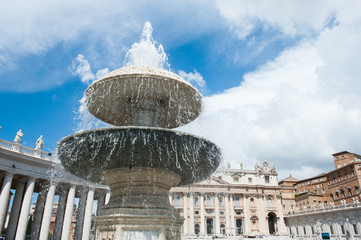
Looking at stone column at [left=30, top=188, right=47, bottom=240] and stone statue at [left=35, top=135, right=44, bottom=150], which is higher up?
stone statue at [left=35, top=135, right=44, bottom=150]

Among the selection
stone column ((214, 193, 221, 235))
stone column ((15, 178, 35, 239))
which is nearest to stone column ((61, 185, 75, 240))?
stone column ((15, 178, 35, 239))

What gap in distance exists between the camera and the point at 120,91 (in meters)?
9.08

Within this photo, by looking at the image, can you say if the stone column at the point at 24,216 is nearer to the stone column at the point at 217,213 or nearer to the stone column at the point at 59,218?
the stone column at the point at 59,218

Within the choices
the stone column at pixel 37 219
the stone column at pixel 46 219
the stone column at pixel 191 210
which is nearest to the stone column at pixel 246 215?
the stone column at pixel 191 210

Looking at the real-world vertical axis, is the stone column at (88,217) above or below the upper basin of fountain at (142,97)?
below

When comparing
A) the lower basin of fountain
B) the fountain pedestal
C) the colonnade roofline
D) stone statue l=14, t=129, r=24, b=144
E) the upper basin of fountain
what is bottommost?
the fountain pedestal

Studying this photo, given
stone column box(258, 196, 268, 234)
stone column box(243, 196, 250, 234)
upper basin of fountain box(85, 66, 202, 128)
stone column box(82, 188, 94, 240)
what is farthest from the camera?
stone column box(258, 196, 268, 234)

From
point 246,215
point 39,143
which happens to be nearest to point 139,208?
point 39,143

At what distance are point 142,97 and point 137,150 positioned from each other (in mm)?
2427

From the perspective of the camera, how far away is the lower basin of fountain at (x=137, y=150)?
705cm

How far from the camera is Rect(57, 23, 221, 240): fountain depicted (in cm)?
712

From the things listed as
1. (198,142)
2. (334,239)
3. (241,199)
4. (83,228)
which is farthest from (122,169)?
(241,199)

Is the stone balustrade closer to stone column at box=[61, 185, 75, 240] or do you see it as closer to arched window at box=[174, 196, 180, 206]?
stone column at box=[61, 185, 75, 240]

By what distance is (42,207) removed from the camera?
3073cm
